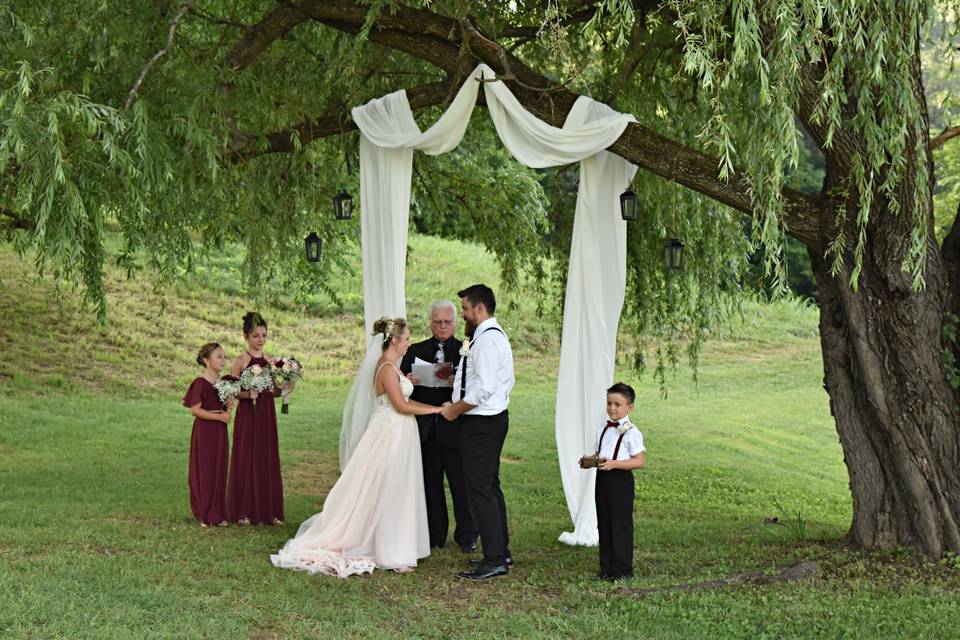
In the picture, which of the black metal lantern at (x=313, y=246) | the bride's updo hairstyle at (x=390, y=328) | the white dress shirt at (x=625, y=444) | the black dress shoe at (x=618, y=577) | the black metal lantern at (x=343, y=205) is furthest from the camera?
the black metal lantern at (x=313, y=246)

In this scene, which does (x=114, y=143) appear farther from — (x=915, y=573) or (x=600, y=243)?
(x=915, y=573)

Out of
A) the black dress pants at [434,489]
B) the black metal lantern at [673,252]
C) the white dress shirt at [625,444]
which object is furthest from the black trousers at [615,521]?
the black metal lantern at [673,252]

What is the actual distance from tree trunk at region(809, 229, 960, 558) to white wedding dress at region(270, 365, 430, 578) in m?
3.05

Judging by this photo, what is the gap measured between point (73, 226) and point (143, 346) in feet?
49.4

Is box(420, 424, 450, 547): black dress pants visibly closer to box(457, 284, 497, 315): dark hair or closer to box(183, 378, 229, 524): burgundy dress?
box(457, 284, 497, 315): dark hair

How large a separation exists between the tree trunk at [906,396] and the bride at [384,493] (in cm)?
289

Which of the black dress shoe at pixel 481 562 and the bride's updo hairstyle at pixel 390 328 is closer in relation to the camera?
the black dress shoe at pixel 481 562

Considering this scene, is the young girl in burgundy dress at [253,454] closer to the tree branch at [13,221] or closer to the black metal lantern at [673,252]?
the tree branch at [13,221]

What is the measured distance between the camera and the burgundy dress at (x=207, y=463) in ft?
28.2

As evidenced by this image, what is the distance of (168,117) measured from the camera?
754cm

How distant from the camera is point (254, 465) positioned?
870cm

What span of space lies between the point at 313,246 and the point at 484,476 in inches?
171

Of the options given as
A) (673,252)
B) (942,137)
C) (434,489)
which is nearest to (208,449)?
(434,489)

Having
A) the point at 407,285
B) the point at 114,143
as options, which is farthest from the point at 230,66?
the point at 407,285
